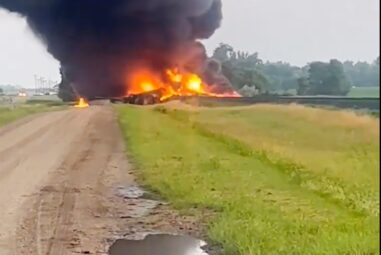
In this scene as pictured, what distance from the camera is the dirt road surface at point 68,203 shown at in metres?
5.54

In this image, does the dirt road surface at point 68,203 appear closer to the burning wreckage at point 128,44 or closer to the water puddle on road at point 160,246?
the water puddle on road at point 160,246

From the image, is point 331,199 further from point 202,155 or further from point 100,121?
point 100,121

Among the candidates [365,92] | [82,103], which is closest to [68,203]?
[365,92]

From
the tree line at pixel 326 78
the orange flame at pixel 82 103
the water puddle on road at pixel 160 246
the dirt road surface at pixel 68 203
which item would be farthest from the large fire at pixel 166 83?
the tree line at pixel 326 78

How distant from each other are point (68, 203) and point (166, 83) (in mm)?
24159

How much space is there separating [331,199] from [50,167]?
4.92 m

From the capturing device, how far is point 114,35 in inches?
1257

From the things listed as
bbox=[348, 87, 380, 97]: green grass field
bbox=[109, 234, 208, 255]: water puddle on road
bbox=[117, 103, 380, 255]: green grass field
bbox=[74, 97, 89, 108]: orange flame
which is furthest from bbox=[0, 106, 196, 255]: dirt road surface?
bbox=[74, 97, 89, 108]: orange flame

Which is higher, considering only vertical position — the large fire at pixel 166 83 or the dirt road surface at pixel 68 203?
the large fire at pixel 166 83

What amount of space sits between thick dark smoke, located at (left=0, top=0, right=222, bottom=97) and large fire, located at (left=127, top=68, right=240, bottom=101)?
486mm

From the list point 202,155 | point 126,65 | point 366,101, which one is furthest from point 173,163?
point 126,65

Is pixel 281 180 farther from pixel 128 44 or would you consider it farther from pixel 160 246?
pixel 128 44

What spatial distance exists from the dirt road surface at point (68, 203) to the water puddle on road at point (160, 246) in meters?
0.15

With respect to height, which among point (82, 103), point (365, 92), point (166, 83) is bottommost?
point (82, 103)
